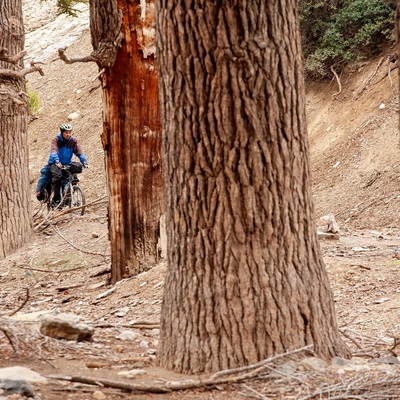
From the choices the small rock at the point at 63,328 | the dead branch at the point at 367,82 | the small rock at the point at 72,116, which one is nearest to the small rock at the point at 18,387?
the small rock at the point at 63,328

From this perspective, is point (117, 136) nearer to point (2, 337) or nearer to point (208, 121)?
point (2, 337)

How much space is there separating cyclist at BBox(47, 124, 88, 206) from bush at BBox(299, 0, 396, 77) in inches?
282

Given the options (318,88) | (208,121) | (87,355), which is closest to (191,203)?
(208,121)

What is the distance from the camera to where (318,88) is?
738 inches

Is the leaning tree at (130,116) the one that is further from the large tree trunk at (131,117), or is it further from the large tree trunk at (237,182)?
the large tree trunk at (237,182)

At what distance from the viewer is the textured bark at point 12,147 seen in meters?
10.9

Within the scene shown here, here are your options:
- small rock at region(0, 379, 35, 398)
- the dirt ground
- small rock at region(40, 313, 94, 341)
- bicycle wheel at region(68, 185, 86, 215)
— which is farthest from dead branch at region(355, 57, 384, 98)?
small rock at region(0, 379, 35, 398)

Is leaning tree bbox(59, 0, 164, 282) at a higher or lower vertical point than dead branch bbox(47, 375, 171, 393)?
higher

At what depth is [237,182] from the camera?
4.09 m

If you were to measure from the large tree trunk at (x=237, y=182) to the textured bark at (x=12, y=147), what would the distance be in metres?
7.07

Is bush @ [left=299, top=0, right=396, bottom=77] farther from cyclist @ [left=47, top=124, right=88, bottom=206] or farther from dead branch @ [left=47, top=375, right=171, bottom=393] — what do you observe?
dead branch @ [left=47, top=375, right=171, bottom=393]

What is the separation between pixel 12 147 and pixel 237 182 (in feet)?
25.3

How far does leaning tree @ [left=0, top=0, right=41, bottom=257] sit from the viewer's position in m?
10.9

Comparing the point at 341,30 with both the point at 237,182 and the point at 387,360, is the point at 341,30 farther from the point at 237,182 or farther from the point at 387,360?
the point at 237,182
